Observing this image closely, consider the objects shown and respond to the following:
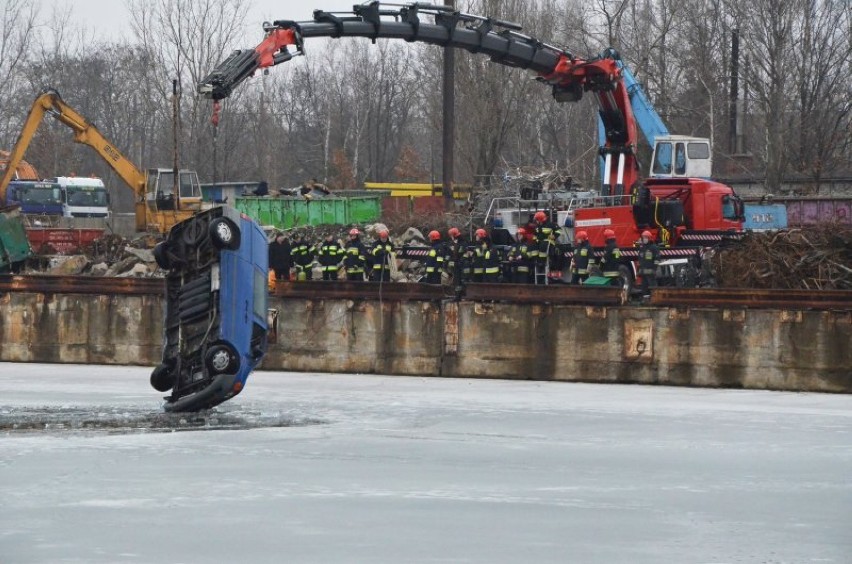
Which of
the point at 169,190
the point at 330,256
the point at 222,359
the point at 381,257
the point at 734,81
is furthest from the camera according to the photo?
the point at 734,81

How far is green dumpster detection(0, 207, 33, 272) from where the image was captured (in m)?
27.9

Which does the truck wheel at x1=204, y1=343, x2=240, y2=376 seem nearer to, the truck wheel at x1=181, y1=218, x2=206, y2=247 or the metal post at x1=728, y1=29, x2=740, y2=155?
the truck wheel at x1=181, y1=218, x2=206, y2=247

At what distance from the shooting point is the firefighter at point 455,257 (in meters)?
21.6

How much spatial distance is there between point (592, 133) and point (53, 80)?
37261 mm

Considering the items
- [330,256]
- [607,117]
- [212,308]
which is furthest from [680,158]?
[212,308]

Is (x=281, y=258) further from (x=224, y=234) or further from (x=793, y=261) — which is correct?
(x=224, y=234)

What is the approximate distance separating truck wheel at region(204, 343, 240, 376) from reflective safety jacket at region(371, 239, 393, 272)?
341 inches

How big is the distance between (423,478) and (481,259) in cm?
1086

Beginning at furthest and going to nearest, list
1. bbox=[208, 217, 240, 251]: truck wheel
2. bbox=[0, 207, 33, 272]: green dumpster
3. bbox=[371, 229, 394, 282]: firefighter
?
1. bbox=[0, 207, 33, 272]: green dumpster
2. bbox=[371, 229, 394, 282]: firefighter
3. bbox=[208, 217, 240, 251]: truck wheel

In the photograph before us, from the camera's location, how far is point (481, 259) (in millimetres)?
21594

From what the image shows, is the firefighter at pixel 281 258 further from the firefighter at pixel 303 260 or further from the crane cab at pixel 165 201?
the crane cab at pixel 165 201

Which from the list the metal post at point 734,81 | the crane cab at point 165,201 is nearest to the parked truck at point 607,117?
the crane cab at point 165,201

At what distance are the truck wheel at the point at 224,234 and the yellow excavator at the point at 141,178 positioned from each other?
905 inches

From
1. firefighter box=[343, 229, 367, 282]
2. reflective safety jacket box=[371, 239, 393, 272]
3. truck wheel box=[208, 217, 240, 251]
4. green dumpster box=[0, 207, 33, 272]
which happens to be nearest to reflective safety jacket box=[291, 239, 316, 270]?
firefighter box=[343, 229, 367, 282]
